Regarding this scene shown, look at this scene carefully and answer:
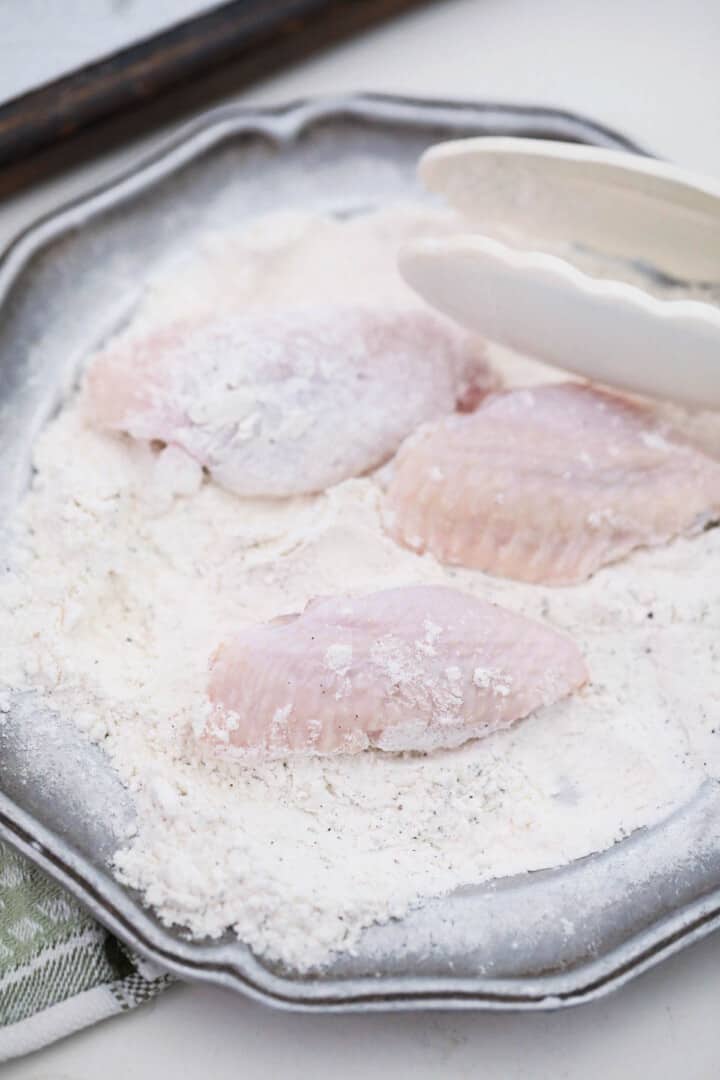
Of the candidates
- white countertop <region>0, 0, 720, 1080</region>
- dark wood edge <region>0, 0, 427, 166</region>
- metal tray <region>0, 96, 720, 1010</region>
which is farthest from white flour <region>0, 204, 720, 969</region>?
dark wood edge <region>0, 0, 427, 166</region>

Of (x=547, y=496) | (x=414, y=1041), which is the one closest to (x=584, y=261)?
(x=547, y=496)

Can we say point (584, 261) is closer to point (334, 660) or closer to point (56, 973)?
point (334, 660)

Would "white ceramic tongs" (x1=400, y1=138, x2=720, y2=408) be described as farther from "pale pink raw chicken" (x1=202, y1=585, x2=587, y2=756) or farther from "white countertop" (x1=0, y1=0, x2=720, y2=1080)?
"white countertop" (x1=0, y1=0, x2=720, y2=1080)

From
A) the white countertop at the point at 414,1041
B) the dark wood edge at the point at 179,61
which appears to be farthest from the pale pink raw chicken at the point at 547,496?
the dark wood edge at the point at 179,61

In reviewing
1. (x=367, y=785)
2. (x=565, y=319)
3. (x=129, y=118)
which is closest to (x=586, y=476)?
(x=565, y=319)

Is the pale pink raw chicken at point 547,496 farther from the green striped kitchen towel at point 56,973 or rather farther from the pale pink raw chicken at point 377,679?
the green striped kitchen towel at point 56,973
